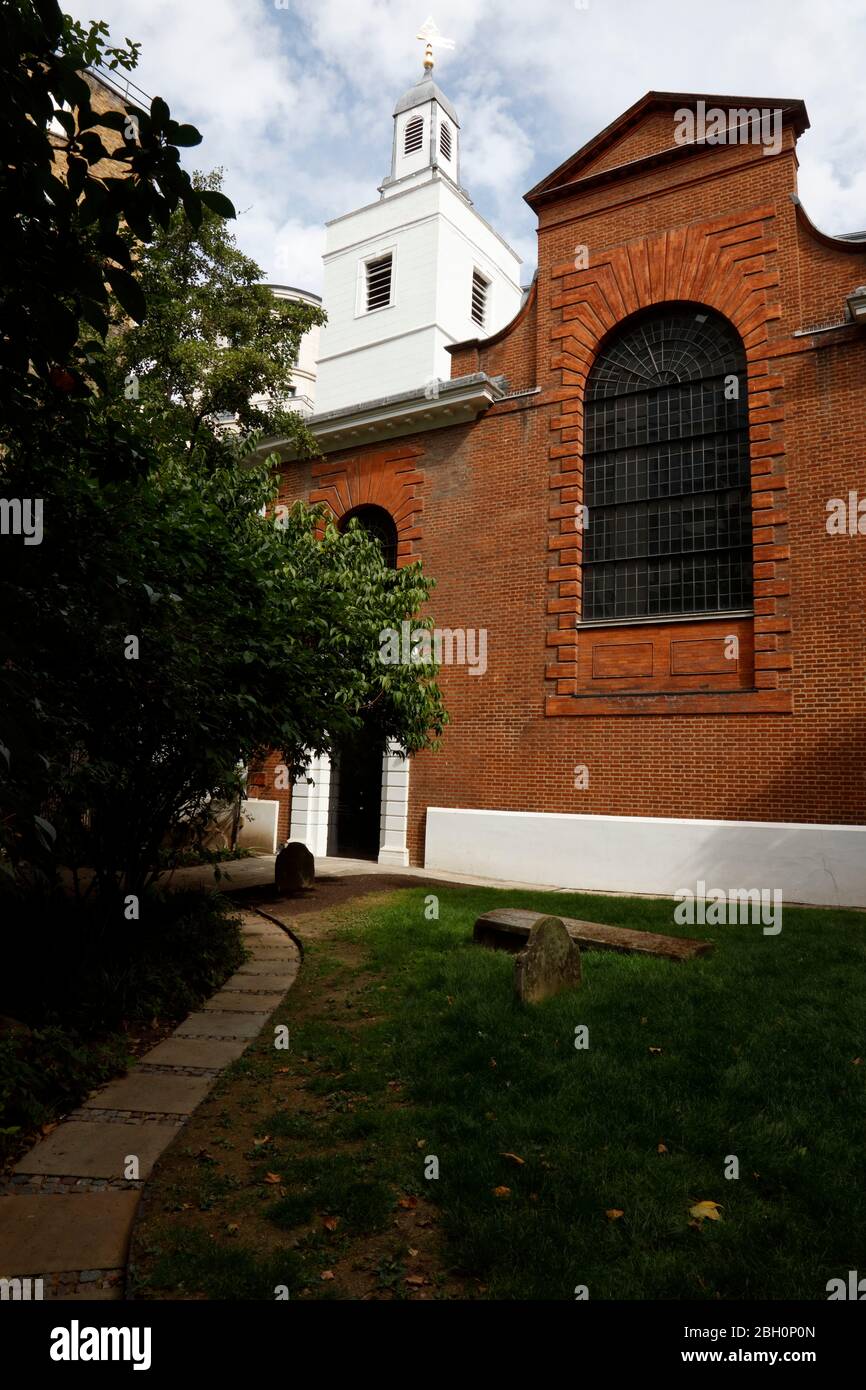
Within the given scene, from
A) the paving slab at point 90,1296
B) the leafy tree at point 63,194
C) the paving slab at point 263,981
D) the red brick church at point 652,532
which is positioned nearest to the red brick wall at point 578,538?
the red brick church at point 652,532

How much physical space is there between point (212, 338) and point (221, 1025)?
14.7 metres

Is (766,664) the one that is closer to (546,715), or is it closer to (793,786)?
(793,786)

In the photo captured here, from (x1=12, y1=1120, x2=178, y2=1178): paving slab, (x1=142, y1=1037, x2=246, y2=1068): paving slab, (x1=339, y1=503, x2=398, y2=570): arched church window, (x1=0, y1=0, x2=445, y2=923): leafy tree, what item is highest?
(x1=339, y1=503, x2=398, y2=570): arched church window

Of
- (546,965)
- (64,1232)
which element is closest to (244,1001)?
(546,965)

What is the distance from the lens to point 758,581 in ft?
44.9

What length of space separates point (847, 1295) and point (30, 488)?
5404mm

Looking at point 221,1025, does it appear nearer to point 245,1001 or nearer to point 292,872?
point 245,1001

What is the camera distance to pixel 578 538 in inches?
617

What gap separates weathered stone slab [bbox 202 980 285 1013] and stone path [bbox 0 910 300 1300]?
0.03 feet

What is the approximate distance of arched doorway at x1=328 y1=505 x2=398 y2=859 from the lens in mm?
18984

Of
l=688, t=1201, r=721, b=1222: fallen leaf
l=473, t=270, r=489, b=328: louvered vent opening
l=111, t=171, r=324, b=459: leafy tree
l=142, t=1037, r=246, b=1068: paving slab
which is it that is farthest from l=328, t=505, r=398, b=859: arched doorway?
l=688, t=1201, r=721, b=1222: fallen leaf

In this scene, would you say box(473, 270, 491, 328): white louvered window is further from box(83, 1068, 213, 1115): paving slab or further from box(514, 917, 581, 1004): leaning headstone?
box(83, 1068, 213, 1115): paving slab

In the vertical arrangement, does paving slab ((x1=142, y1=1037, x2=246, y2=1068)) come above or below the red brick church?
below

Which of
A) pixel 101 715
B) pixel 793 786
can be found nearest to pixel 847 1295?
pixel 101 715
